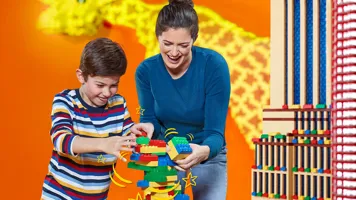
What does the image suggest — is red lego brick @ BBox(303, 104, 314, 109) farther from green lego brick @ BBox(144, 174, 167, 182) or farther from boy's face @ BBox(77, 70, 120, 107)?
green lego brick @ BBox(144, 174, 167, 182)

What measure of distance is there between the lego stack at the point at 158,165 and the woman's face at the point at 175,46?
0.29 m

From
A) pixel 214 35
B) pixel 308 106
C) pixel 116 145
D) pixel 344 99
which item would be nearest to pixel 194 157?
pixel 116 145

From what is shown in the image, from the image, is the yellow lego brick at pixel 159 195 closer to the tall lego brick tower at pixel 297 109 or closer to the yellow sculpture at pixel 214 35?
the tall lego brick tower at pixel 297 109

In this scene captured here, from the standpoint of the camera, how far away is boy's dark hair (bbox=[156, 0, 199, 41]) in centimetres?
154

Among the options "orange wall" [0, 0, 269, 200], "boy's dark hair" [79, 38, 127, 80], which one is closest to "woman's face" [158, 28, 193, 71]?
"boy's dark hair" [79, 38, 127, 80]

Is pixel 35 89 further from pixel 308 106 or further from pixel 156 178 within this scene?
pixel 156 178

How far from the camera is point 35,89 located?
388 centimetres

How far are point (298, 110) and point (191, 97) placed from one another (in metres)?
2.29

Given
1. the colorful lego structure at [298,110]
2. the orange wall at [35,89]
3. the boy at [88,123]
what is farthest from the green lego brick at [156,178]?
the orange wall at [35,89]

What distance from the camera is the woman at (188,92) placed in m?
1.55

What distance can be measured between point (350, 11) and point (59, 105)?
0.80m

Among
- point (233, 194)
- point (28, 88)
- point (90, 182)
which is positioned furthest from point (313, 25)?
point (90, 182)

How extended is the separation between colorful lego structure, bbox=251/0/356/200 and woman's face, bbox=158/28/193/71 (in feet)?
7.25

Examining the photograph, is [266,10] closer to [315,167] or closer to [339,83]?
[315,167]
